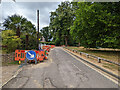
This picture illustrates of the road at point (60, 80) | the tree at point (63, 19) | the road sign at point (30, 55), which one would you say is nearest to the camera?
the road at point (60, 80)

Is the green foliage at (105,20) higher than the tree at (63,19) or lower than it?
lower

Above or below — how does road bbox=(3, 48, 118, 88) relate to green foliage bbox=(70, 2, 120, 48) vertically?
below

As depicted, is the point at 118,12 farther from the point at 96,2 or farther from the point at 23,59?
the point at 23,59

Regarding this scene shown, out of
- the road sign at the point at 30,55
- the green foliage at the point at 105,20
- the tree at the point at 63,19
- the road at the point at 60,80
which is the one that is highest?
the tree at the point at 63,19

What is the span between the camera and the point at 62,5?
37.8 meters

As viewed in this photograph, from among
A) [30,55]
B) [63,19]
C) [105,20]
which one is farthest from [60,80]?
[63,19]

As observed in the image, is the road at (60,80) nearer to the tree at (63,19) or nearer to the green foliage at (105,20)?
the green foliage at (105,20)

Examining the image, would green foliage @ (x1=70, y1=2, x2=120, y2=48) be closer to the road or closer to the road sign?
the road

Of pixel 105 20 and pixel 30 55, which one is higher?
pixel 105 20

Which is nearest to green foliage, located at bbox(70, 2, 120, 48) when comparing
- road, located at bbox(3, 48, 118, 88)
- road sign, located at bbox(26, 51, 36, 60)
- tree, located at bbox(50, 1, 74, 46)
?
road, located at bbox(3, 48, 118, 88)

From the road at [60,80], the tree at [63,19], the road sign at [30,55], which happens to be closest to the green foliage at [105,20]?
the road at [60,80]

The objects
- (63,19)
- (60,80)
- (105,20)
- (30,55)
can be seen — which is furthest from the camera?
(63,19)

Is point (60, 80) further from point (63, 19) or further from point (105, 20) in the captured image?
point (63, 19)

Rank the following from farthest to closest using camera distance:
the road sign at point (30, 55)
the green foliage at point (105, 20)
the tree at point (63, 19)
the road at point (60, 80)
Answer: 1. the tree at point (63, 19)
2. the green foliage at point (105, 20)
3. the road sign at point (30, 55)
4. the road at point (60, 80)
